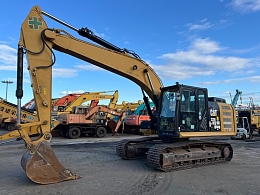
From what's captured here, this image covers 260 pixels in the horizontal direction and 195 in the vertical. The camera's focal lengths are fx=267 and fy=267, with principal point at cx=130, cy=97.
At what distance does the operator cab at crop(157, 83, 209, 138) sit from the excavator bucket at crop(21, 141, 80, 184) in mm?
3634

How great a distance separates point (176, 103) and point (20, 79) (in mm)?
4611

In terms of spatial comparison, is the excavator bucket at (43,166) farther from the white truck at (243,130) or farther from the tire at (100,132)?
the white truck at (243,130)

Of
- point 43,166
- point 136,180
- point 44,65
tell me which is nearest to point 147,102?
point 136,180

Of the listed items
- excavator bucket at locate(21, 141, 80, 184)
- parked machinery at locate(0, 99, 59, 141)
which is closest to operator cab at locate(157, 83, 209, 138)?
parked machinery at locate(0, 99, 59, 141)

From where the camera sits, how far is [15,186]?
6211mm

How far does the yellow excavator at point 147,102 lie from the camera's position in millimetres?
Result: 6383

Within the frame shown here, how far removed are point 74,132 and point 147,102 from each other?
416 inches

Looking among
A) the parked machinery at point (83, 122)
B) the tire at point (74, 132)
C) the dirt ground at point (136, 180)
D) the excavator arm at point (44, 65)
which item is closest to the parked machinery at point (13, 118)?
the excavator arm at point (44, 65)

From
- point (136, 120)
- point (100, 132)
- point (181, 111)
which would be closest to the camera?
point (181, 111)

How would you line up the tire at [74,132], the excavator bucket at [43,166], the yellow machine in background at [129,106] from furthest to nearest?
the yellow machine in background at [129,106], the tire at [74,132], the excavator bucket at [43,166]

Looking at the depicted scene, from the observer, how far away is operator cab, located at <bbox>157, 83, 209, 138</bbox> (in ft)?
27.5

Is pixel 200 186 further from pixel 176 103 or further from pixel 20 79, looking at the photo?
pixel 20 79

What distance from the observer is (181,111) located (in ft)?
27.7

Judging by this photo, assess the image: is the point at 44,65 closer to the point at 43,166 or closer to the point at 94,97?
the point at 43,166
